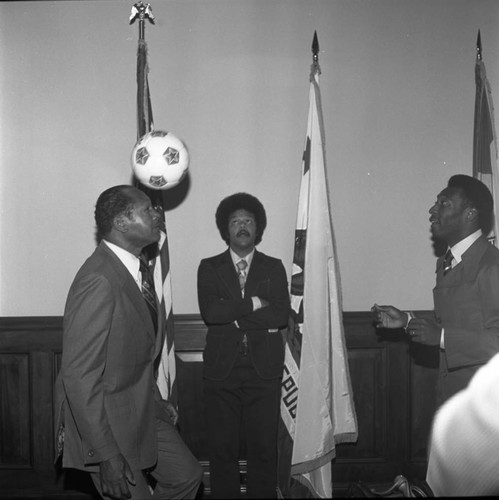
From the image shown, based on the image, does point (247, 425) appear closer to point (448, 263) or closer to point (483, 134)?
point (448, 263)

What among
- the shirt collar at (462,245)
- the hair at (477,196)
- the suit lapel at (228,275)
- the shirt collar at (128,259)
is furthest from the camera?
the suit lapel at (228,275)

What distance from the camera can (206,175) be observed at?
13.6ft

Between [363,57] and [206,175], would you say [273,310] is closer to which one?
[206,175]

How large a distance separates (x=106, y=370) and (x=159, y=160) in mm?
1202

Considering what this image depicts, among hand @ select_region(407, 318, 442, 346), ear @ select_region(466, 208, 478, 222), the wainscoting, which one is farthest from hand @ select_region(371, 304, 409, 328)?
the wainscoting

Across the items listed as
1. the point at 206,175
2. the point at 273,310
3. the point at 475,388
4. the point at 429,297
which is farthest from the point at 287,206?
the point at 475,388

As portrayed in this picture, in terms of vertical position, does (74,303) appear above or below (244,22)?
below

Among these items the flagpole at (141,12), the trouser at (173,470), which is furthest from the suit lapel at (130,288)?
the flagpole at (141,12)

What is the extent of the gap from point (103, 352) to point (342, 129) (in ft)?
7.73

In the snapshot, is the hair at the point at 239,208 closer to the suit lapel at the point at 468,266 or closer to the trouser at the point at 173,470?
the suit lapel at the point at 468,266

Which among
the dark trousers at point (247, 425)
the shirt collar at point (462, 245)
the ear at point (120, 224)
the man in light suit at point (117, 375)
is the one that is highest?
the ear at point (120, 224)

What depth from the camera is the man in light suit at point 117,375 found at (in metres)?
2.38

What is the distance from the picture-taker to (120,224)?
272 cm

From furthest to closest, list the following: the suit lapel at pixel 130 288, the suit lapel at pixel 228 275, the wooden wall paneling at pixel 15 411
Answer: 1. the wooden wall paneling at pixel 15 411
2. the suit lapel at pixel 228 275
3. the suit lapel at pixel 130 288
